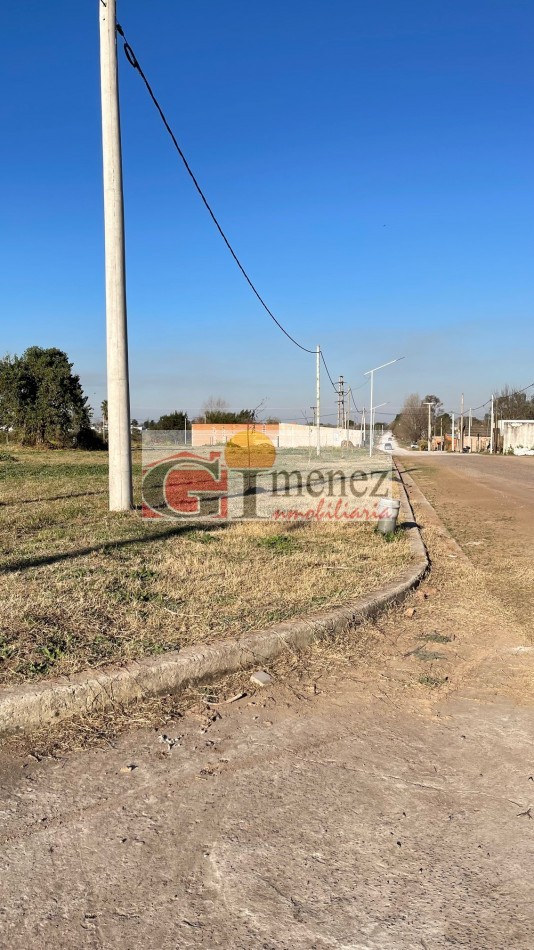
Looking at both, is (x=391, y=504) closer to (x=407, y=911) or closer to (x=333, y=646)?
(x=333, y=646)

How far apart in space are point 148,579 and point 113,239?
17.7ft

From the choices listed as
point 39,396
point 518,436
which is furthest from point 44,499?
point 518,436

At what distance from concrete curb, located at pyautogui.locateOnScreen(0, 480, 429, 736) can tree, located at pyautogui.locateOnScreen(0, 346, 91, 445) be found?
32.6 m

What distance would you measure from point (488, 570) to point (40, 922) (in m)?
5.47

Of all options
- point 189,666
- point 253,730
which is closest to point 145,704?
point 189,666

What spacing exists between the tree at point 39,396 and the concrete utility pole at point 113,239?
27159 millimetres

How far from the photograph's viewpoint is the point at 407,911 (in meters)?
1.73

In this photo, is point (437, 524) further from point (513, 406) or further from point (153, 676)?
point (513, 406)

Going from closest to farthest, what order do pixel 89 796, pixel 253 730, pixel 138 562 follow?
pixel 89 796 → pixel 253 730 → pixel 138 562

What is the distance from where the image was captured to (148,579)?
5.03m

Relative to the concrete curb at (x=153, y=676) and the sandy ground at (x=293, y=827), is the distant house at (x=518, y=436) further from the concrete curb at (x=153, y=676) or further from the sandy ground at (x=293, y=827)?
the sandy ground at (x=293, y=827)

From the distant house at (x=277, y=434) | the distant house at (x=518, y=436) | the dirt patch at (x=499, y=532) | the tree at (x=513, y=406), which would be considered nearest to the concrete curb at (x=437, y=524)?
the dirt patch at (x=499, y=532)

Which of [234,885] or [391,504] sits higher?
[391,504]

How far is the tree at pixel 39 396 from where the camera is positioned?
3388 centimetres
